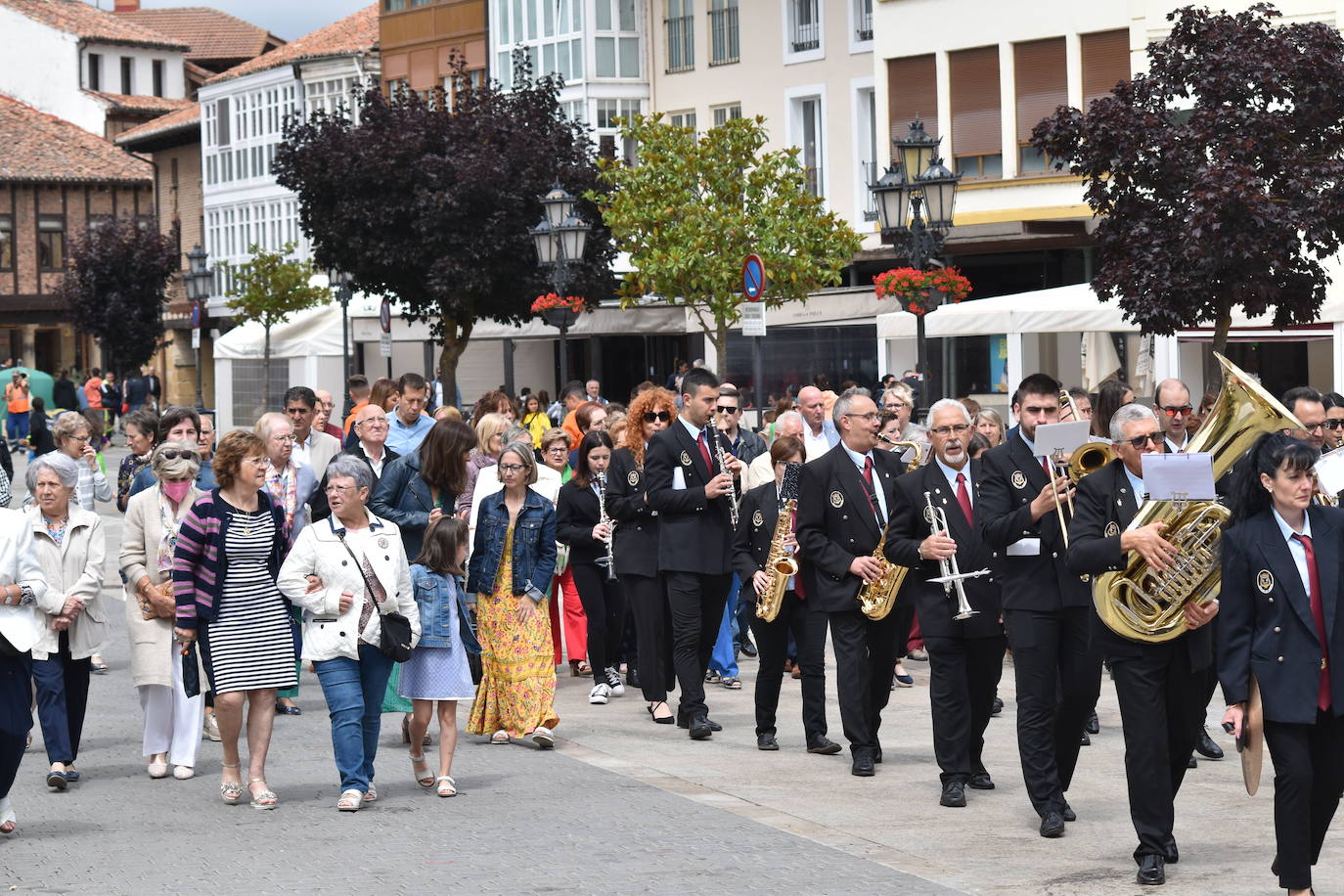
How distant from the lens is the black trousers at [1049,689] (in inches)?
363

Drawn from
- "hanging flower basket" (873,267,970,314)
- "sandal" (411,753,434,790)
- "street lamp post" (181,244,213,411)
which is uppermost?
"street lamp post" (181,244,213,411)

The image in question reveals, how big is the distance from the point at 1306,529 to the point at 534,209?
31790 mm

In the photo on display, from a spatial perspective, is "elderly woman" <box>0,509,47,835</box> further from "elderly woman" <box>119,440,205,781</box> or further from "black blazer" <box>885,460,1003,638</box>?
"black blazer" <box>885,460,1003,638</box>

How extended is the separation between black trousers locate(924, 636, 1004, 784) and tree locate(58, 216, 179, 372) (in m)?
58.1

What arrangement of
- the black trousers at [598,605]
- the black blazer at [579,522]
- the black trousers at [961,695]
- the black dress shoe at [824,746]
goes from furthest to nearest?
the black trousers at [598,605] → the black blazer at [579,522] → the black dress shoe at [824,746] → the black trousers at [961,695]

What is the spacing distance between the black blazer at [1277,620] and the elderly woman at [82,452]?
7.33 meters

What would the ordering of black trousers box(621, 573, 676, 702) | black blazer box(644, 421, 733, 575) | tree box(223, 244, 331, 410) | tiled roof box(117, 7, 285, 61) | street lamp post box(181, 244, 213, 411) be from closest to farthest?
black blazer box(644, 421, 733, 575)
black trousers box(621, 573, 676, 702)
street lamp post box(181, 244, 213, 411)
tree box(223, 244, 331, 410)
tiled roof box(117, 7, 285, 61)

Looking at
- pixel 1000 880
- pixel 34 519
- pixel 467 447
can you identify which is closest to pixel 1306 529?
pixel 1000 880

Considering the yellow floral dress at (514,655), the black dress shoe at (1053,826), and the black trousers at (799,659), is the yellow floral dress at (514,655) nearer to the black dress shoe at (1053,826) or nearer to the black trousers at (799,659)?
the black trousers at (799,659)

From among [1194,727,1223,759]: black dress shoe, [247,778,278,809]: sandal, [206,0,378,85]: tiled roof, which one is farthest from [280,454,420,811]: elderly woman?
[206,0,378,85]: tiled roof

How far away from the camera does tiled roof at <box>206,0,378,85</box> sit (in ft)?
204

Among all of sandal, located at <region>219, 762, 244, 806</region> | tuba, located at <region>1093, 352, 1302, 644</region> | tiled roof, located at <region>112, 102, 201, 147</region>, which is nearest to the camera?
tuba, located at <region>1093, 352, 1302, 644</region>

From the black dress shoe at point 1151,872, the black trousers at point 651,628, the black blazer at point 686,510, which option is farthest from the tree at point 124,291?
the black dress shoe at point 1151,872

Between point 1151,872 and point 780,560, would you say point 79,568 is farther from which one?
point 1151,872
